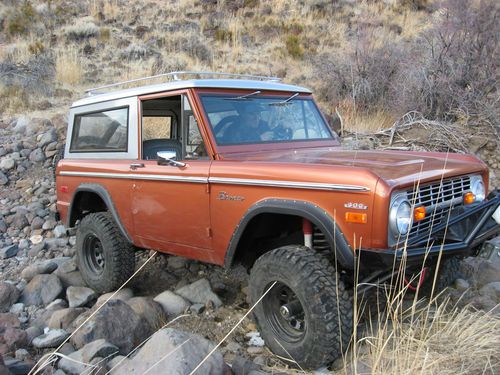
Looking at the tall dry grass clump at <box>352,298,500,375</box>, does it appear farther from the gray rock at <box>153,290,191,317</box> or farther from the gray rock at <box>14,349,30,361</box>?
the gray rock at <box>14,349,30,361</box>

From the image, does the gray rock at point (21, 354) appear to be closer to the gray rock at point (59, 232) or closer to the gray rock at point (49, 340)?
the gray rock at point (49, 340)

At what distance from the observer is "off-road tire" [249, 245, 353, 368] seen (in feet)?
9.75

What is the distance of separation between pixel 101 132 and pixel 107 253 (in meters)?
1.19

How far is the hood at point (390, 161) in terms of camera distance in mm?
2965

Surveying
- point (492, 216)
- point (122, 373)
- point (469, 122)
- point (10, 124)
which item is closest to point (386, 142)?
point (469, 122)

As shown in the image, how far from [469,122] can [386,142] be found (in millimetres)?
1406

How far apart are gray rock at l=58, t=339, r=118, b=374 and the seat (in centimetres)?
174

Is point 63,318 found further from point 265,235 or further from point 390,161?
point 390,161

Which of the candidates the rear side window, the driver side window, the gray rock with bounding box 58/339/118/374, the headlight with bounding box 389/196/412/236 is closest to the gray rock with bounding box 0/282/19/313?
the rear side window

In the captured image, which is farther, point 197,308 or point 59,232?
point 59,232

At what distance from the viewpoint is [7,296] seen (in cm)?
465

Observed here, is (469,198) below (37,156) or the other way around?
the other way around

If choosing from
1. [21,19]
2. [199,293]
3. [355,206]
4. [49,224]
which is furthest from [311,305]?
[21,19]

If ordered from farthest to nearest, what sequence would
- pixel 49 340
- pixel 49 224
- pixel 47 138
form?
1. pixel 47 138
2. pixel 49 224
3. pixel 49 340
